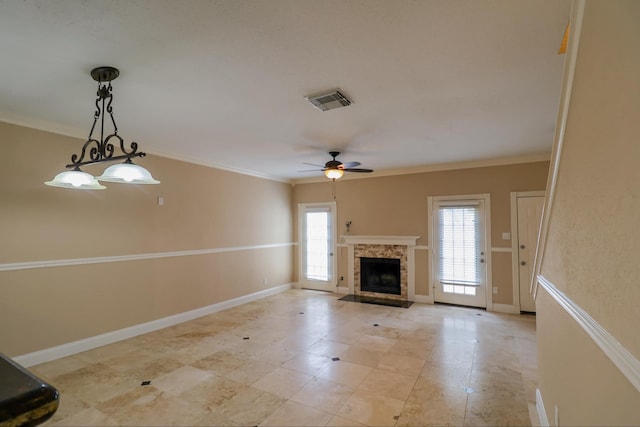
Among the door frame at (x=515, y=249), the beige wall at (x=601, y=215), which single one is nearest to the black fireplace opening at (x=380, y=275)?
the door frame at (x=515, y=249)

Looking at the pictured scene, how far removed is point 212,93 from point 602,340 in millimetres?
3002

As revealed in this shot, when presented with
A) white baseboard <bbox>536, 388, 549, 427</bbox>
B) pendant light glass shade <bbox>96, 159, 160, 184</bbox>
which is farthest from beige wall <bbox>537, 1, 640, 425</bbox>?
pendant light glass shade <bbox>96, 159, 160, 184</bbox>

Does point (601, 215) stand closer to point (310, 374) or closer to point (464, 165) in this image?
point (310, 374)

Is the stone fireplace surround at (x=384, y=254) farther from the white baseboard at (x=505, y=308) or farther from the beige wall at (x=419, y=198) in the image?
the white baseboard at (x=505, y=308)

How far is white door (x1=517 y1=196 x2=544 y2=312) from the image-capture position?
525cm

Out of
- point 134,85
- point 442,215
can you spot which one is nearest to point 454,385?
point 442,215

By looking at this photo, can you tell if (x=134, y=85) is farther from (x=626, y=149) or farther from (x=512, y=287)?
(x=512, y=287)

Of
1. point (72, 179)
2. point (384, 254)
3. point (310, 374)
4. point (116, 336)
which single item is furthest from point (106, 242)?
point (384, 254)

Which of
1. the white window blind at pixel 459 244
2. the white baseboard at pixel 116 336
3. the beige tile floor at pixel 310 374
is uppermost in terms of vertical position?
the white window blind at pixel 459 244

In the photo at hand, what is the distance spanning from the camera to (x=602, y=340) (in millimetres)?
993

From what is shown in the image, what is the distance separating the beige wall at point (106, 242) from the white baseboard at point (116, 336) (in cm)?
7

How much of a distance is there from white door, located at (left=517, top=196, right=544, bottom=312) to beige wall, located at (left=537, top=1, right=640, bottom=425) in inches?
167

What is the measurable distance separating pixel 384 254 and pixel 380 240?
0.32 m

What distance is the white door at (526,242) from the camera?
207 inches
